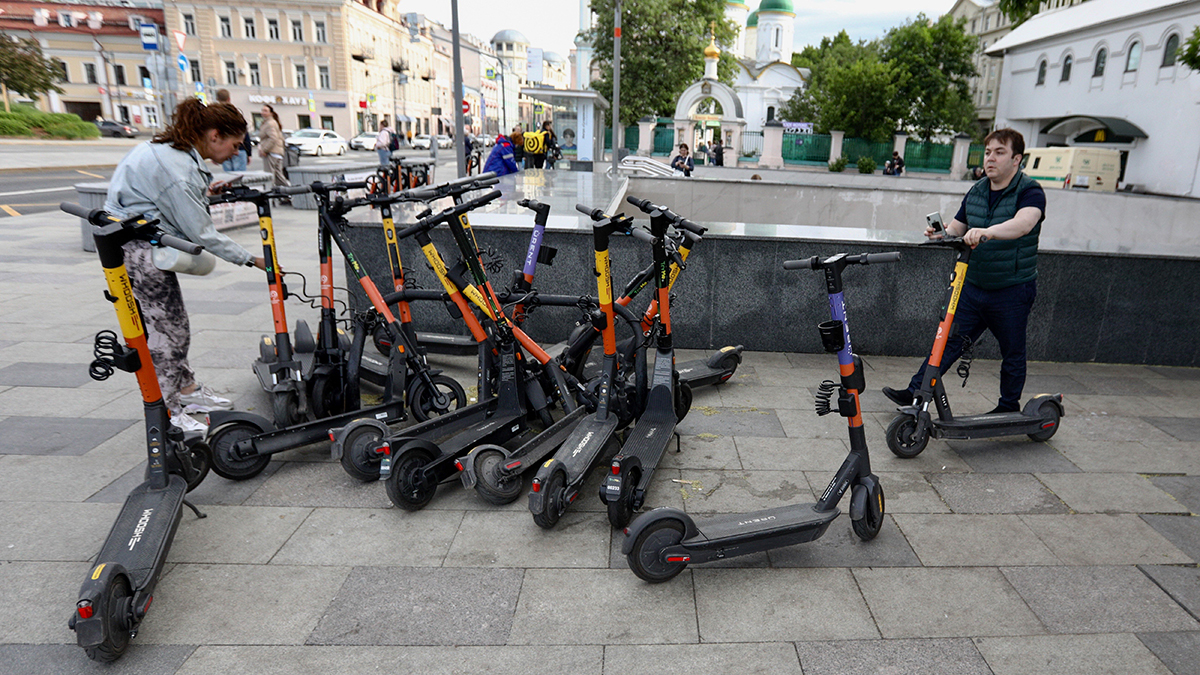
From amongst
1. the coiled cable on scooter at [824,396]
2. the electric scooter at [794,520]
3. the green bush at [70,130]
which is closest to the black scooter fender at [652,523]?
the electric scooter at [794,520]

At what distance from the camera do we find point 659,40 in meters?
42.1

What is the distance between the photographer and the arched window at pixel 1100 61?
32050mm

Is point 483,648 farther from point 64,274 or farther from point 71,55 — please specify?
point 71,55

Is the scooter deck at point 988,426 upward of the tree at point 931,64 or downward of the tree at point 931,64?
downward

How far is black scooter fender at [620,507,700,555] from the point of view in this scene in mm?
3051

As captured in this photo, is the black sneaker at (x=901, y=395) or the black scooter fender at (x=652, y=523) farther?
the black sneaker at (x=901, y=395)

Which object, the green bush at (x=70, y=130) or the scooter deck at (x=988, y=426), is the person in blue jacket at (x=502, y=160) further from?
the green bush at (x=70, y=130)

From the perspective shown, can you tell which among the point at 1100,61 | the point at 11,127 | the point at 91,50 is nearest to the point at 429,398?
the point at 1100,61

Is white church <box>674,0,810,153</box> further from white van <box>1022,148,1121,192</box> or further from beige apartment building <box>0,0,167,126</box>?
beige apartment building <box>0,0,167,126</box>

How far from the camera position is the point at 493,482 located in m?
3.82

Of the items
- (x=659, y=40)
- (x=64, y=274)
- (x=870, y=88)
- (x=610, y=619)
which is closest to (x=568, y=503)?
(x=610, y=619)

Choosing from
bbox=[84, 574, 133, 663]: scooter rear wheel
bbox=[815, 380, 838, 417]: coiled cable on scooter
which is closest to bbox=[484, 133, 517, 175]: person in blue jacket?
bbox=[815, 380, 838, 417]: coiled cable on scooter

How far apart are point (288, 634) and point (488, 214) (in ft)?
16.5

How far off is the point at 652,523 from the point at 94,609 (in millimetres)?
2084
